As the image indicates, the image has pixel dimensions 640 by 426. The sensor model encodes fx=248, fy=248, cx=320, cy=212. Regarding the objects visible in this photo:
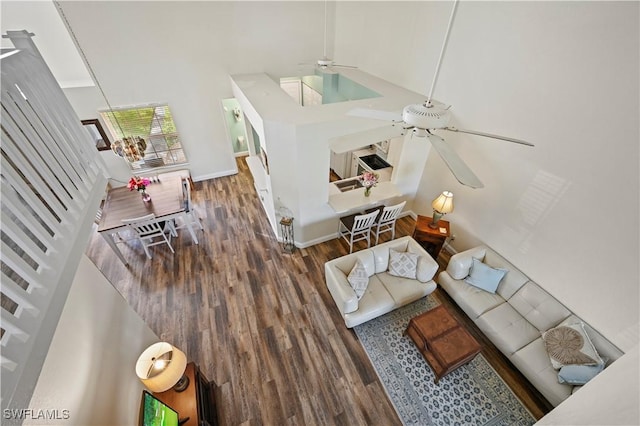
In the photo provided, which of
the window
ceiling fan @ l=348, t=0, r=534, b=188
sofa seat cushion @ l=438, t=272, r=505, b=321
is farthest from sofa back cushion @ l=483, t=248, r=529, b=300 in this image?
the window

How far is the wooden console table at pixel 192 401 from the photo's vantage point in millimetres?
2053

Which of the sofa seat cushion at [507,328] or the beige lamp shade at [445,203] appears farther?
the beige lamp shade at [445,203]

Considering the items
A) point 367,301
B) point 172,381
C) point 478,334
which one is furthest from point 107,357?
point 478,334

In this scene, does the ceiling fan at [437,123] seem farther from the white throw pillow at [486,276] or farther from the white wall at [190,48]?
the white wall at [190,48]

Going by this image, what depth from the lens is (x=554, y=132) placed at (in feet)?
8.89

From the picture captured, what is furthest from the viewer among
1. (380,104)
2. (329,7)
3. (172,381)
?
(329,7)

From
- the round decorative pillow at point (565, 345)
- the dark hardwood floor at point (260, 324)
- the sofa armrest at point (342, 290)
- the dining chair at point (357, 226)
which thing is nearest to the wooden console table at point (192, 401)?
the dark hardwood floor at point (260, 324)

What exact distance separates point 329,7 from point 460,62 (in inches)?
130

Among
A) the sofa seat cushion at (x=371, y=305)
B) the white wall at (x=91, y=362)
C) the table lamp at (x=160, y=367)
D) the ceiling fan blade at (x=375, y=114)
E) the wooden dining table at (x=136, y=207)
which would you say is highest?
the ceiling fan blade at (x=375, y=114)

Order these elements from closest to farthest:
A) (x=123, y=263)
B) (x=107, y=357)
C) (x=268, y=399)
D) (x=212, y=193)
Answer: (x=107, y=357), (x=268, y=399), (x=123, y=263), (x=212, y=193)

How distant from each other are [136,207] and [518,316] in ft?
19.2

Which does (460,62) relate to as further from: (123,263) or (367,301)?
(123,263)

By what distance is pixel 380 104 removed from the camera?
373 centimetres

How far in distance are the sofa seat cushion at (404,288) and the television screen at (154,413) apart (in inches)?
103
